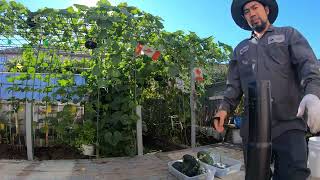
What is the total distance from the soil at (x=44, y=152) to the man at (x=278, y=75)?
3871mm

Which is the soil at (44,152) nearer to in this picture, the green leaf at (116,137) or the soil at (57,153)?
the soil at (57,153)

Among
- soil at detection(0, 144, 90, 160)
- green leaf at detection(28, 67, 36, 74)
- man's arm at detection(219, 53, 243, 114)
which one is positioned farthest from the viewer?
green leaf at detection(28, 67, 36, 74)

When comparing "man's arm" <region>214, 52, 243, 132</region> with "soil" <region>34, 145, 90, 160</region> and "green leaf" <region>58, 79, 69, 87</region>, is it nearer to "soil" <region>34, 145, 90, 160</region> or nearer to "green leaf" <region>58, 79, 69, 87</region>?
"soil" <region>34, 145, 90, 160</region>

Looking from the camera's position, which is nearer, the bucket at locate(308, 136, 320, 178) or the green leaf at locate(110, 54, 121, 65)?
the bucket at locate(308, 136, 320, 178)

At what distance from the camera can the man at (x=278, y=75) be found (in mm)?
2100

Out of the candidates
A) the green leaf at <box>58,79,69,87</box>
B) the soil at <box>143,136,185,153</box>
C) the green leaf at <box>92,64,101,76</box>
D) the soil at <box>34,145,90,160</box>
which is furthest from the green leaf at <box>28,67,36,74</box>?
the soil at <box>143,136,185,153</box>

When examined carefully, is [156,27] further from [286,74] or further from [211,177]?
[286,74]

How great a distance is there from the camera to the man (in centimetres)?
210

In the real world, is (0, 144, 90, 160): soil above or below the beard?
below

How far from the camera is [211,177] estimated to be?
4.20 m

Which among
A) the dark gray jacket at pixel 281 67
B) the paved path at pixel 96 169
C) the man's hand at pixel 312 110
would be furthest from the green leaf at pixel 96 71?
the man's hand at pixel 312 110

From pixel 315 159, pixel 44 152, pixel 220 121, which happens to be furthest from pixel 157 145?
pixel 220 121

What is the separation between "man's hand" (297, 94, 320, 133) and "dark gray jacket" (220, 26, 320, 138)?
Result: 39 centimetres

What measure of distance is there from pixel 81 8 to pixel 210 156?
254cm
